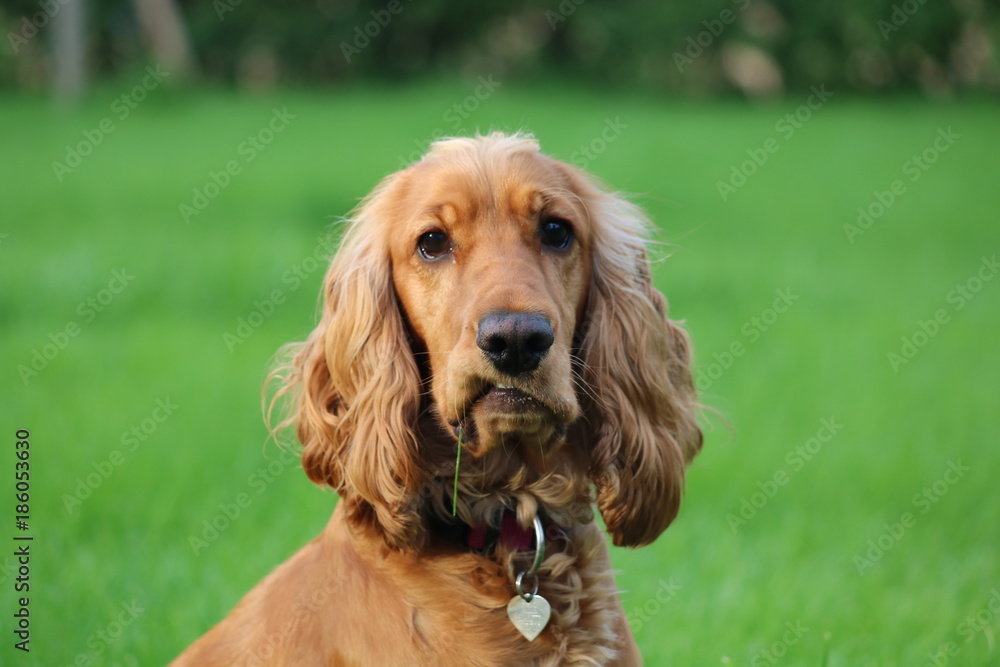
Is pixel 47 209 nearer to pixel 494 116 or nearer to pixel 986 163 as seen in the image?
pixel 494 116

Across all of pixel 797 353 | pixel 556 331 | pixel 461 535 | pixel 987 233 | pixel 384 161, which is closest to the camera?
pixel 556 331

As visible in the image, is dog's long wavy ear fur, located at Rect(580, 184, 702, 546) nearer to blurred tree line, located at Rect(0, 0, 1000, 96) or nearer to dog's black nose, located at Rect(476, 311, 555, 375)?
dog's black nose, located at Rect(476, 311, 555, 375)

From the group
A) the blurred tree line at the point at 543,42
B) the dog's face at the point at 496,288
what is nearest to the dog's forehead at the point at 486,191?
the dog's face at the point at 496,288

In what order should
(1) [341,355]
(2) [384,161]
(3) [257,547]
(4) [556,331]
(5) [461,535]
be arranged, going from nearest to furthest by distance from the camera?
(4) [556,331] → (5) [461,535] → (1) [341,355] → (3) [257,547] → (2) [384,161]

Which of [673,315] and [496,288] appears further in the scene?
[673,315]

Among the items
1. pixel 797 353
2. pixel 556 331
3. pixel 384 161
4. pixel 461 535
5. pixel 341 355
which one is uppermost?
pixel 556 331

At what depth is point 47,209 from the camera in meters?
12.3

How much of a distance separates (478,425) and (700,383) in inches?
179

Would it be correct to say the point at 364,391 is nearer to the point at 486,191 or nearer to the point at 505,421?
the point at 505,421

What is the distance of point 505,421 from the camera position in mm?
2896

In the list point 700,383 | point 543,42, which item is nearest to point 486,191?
point 700,383

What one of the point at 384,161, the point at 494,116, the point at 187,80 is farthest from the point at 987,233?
the point at 187,80

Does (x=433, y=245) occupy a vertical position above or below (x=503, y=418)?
above

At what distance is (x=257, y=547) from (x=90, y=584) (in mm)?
794
